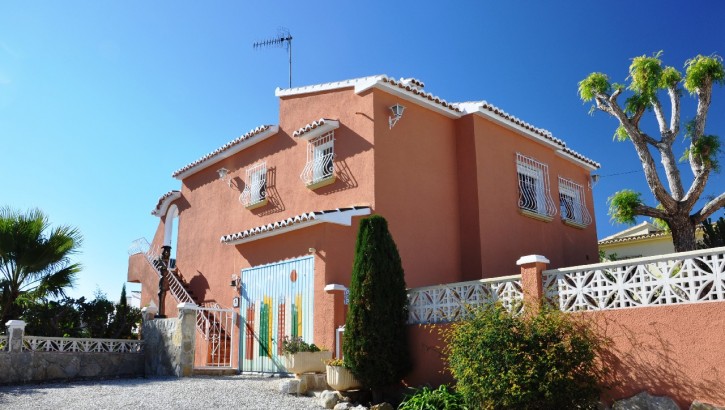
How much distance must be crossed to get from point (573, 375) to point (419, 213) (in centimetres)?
583

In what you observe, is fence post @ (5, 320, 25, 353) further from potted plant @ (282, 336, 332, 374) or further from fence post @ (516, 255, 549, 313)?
fence post @ (516, 255, 549, 313)

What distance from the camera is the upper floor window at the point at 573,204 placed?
16.9 meters

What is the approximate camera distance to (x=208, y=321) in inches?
542

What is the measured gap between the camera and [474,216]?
→ 519 inches

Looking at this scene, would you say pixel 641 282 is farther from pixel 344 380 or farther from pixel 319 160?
pixel 319 160

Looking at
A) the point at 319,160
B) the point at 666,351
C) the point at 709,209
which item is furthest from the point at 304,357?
the point at 709,209

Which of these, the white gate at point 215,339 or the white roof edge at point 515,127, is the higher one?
the white roof edge at point 515,127

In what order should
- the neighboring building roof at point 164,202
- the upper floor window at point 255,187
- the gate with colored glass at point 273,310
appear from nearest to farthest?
the gate with colored glass at point 273,310 → the upper floor window at point 255,187 → the neighboring building roof at point 164,202

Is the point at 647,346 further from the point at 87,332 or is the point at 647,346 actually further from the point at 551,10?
the point at 87,332

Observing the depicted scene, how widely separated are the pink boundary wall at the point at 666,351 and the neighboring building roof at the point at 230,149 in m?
9.57

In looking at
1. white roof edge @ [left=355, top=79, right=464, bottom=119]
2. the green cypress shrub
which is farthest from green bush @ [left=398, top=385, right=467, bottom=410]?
white roof edge @ [left=355, top=79, right=464, bottom=119]

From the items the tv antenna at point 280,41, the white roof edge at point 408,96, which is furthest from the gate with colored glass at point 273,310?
the tv antenna at point 280,41

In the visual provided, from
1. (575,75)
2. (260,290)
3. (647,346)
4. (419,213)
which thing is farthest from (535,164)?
(647,346)

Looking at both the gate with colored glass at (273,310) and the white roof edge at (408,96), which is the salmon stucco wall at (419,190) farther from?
the gate with colored glass at (273,310)
